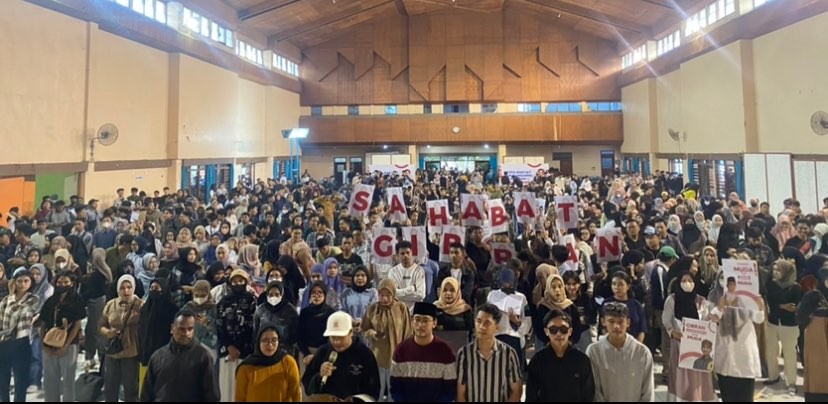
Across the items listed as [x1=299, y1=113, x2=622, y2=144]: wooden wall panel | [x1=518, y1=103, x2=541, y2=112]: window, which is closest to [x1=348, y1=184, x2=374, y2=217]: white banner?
[x1=299, y1=113, x2=622, y2=144]: wooden wall panel

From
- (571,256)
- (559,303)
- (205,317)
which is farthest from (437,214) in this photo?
(205,317)

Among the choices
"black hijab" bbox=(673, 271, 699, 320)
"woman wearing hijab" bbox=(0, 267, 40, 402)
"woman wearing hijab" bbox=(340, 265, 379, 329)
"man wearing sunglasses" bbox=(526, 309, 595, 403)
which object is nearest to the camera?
"man wearing sunglasses" bbox=(526, 309, 595, 403)

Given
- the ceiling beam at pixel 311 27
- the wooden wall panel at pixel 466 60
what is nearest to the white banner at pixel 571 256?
the ceiling beam at pixel 311 27

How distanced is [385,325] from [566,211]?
4.97 m

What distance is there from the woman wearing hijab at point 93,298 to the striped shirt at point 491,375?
190 inches

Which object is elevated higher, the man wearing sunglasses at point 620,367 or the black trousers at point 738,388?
the man wearing sunglasses at point 620,367

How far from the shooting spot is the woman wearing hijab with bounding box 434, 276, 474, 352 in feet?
15.3

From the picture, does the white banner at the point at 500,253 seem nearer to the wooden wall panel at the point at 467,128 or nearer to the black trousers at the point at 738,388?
the black trousers at the point at 738,388

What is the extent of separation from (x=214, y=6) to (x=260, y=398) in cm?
1843

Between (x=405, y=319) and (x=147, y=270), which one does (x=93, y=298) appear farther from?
(x=405, y=319)

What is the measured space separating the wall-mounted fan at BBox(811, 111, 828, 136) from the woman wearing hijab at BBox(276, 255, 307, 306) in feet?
42.6

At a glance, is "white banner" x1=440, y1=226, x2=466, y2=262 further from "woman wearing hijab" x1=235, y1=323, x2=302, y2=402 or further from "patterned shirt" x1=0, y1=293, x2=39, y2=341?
Result: "patterned shirt" x1=0, y1=293, x2=39, y2=341

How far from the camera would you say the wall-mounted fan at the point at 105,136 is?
44.8 ft

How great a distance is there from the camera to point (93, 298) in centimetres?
601
